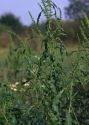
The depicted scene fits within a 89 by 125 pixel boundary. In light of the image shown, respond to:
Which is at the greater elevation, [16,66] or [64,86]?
[16,66]

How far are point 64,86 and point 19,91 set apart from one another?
0.64 metres

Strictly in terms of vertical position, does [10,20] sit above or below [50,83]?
above

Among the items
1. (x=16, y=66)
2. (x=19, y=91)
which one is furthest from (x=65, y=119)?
(x=16, y=66)

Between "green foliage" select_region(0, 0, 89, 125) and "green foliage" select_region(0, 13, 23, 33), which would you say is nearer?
"green foliage" select_region(0, 0, 89, 125)

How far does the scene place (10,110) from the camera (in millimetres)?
3383

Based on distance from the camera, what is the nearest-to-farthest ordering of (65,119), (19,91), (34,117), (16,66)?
(65,119)
(34,117)
(19,91)
(16,66)

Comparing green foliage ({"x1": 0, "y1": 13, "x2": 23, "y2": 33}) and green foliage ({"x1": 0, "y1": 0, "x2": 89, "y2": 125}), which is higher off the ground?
green foliage ({"x1": 0, "y1": 13, "x2": 23, "y2": 33})

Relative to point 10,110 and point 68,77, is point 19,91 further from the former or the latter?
point 68,77

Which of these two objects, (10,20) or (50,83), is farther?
(10,20)

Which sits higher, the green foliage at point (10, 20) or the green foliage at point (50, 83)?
the green foliage at point (10, 20)

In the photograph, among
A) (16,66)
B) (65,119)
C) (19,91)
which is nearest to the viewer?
(65,119)

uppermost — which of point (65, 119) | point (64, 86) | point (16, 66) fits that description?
point (16, 66)

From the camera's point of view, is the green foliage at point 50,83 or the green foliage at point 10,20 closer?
the green foliage at point 50,83

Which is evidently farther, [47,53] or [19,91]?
[19,91]
